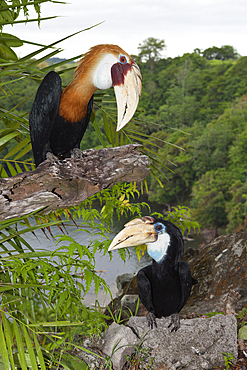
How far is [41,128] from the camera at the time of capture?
136 centimetres

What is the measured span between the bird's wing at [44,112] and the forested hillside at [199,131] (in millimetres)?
5325

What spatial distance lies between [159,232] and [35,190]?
70cm

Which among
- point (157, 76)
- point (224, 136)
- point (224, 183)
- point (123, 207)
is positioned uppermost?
point (157, 76)

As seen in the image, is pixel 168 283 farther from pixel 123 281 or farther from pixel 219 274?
pixel 123 281

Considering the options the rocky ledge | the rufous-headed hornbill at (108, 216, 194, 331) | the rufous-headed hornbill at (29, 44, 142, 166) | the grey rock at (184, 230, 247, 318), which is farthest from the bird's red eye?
the grey rock at (184, 230, 247, 318)

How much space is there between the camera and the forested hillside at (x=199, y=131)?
587 inches

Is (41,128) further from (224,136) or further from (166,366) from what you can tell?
(224,136)

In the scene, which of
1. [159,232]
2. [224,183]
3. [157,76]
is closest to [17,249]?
[159,232]

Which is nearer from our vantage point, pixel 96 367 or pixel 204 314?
pixel 96 367

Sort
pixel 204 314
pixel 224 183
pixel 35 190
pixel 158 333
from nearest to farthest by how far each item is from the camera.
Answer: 1. pixel 35 190
2. pixel 158 333
3. pixel 204 314
4. pixel 224 183

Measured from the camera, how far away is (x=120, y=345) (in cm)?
174

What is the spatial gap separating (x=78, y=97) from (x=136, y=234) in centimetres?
69

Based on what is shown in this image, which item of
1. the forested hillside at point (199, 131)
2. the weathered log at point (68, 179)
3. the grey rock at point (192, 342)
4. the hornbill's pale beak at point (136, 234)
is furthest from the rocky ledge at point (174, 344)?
the forested hillside at point (199, 131)

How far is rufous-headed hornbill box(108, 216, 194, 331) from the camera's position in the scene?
1456 mm
